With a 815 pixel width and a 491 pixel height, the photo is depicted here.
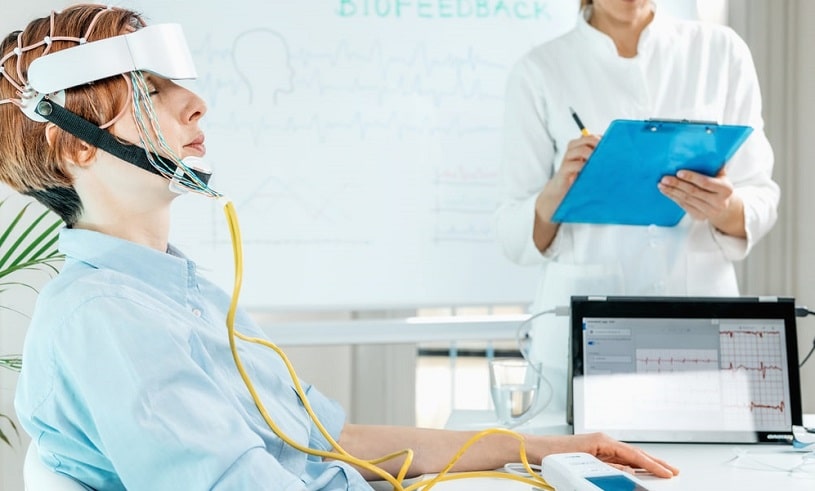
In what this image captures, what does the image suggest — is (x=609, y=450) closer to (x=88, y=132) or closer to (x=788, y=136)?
(x=88, y=132)

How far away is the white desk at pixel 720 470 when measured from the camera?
1153 millimetres

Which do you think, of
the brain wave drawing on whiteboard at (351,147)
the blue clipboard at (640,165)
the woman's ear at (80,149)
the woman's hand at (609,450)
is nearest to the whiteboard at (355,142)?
the brain wave drawing on whiteboard at (351,147)

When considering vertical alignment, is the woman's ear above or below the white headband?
below

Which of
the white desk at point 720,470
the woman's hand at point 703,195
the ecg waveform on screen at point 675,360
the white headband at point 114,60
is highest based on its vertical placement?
the white headband at point 114,60

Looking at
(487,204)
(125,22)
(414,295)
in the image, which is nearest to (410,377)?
(414,295)

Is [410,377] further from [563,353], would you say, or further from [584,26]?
[584,26]

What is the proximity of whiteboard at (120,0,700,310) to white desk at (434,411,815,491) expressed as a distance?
3.42 ft

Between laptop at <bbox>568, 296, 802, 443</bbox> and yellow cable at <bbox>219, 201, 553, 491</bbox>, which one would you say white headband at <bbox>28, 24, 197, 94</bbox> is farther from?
laptop at <bbox>568, 296, 802, 443</bbox>

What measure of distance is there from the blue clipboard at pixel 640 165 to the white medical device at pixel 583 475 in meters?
0.55

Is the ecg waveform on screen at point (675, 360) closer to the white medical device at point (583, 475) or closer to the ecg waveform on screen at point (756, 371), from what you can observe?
the ecg waveform on screen at point (756, 371)

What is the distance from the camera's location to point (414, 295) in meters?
2.48

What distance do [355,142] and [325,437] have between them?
1.34m

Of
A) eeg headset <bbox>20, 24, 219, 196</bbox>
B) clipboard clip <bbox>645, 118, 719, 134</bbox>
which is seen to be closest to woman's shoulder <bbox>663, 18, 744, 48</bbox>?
clipboard clip <bbox>645, 118, 719, 134</bbox>

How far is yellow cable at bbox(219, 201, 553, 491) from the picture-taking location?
3.25ft
